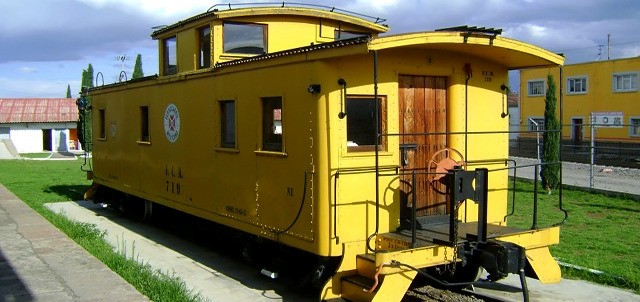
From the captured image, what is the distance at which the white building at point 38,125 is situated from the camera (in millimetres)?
50094

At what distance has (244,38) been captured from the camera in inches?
354

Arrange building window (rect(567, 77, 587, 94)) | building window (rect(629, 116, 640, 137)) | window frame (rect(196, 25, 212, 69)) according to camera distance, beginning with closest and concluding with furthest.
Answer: window frame (rect(196, 25, 212, 69)) → building window (rect(629, 116, 640, 137)) → building window (rect(567, 77, 587, 94))

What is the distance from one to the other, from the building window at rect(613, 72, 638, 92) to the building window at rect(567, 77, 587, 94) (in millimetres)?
2094

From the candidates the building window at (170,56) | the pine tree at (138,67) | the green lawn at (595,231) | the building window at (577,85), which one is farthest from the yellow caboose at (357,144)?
the pine tree at (138,67)

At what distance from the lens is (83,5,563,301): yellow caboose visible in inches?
242

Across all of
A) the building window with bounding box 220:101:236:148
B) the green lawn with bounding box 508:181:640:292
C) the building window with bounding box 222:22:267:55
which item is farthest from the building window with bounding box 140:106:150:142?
the green lawn with bounding box 508:181:640:292

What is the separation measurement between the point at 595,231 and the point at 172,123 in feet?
25.0

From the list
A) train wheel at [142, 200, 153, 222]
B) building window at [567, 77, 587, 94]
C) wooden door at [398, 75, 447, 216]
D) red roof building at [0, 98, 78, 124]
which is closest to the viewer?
wooden door at [398, 75, 447, 216]

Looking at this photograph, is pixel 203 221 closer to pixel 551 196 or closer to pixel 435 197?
pixel 435 197

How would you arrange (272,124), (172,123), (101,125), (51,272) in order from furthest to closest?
(101,125), (172,123), (272,124), (51,272)

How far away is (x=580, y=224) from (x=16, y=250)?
9.72 meters

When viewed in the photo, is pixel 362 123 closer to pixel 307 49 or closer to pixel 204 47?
pixel 307 49

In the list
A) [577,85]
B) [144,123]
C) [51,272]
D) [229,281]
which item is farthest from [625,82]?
[51,272]

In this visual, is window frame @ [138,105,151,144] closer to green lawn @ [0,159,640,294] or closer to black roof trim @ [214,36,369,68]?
green lawn @ [0,159,640,294]
